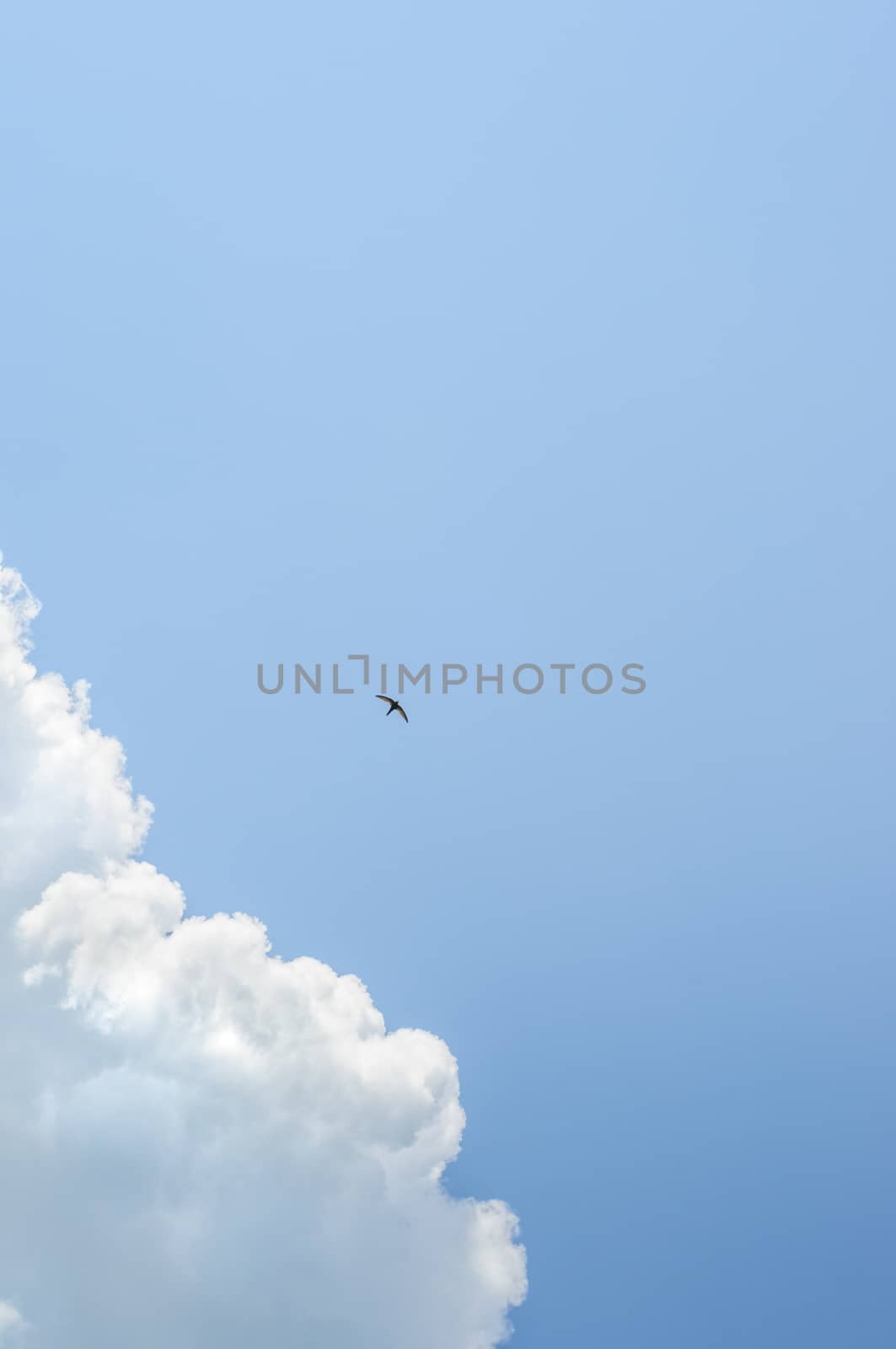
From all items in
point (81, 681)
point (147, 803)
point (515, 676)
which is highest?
point (515, 676)

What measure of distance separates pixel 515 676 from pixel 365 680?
11.9 metres

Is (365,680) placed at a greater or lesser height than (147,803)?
greater

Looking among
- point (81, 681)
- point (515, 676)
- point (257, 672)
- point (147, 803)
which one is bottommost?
point (147, 803)

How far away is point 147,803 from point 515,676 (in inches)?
1171

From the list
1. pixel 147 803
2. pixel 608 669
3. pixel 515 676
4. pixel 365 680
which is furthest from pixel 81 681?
pixel 608 669

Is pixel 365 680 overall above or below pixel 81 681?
above

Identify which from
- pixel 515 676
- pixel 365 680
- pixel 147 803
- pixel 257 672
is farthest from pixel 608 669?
pixel 147 803

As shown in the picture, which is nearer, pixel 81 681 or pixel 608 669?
pixel 81 681

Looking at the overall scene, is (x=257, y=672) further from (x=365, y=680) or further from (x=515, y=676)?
(x=515, y=676)

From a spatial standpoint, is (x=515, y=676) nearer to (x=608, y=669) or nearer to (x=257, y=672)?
(x=608, y=669)

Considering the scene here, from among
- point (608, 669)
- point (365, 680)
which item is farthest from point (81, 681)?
point (608, 669)

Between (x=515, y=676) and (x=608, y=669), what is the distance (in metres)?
7.39

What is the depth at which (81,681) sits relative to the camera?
82688 millimetres

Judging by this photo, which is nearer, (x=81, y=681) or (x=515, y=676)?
(x=81, y=681)
